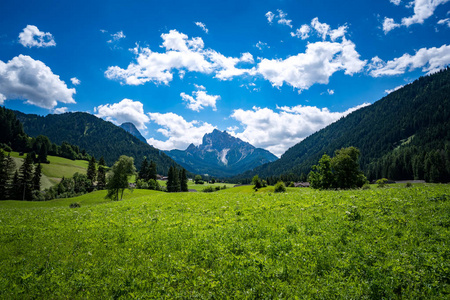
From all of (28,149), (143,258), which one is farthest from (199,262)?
(28,149)

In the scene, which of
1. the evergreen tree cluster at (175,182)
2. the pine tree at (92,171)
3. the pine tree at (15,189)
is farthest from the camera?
the pine tree at (92,171)

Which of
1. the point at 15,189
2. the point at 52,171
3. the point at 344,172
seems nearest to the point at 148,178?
the point at 15,189

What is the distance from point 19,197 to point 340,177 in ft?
421

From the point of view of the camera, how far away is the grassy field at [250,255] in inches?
265

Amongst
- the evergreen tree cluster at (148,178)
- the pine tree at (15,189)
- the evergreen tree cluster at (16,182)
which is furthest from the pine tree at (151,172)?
the pine tree at (15,189)

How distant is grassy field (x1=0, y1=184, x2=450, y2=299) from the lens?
6742 mm

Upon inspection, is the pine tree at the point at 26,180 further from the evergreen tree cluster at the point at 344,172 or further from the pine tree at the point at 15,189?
the evergreen tree cluster at the point at 344,172

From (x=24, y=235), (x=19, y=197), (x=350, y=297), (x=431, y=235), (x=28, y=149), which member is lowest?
(x=19, y=197)

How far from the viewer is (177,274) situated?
7.70 m

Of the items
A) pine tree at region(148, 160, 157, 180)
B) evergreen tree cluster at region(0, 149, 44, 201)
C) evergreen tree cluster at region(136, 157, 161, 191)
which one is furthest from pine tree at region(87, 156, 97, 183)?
pine tree at region(148, 160, 157, 180)

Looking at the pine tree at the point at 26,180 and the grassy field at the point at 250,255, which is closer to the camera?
the grassy field at the point at 250,255

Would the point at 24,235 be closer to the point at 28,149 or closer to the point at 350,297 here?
the point at 350,297

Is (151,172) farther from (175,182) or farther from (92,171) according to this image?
(92,171)

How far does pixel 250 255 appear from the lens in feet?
28.7
